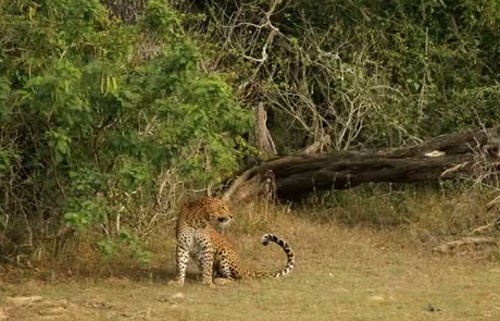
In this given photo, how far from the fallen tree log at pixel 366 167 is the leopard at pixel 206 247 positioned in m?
2.69

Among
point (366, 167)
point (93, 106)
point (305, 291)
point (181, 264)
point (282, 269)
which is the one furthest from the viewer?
point (366, 167)

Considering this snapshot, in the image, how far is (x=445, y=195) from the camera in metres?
13.1

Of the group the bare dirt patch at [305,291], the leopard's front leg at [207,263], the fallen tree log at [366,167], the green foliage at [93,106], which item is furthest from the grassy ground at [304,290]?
the fallen tree log at [366,167]

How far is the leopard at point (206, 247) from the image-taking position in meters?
9.61

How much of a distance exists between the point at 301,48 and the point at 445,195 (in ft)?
10.1

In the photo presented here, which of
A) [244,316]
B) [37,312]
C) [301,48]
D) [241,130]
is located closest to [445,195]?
[301,48]

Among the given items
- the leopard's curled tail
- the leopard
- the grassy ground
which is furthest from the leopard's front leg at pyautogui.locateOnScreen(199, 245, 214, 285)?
the leopard's curled tail

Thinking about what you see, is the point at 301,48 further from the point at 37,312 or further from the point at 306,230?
the point at 37,312

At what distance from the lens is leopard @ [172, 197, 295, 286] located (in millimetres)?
9609

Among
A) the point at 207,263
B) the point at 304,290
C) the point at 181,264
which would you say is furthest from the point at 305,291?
the point at 181,264

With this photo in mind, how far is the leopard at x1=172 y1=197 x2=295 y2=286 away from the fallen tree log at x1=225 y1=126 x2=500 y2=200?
2694 millimetres

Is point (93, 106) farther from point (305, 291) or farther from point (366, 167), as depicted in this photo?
point (366, 167)

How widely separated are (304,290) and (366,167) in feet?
12.3

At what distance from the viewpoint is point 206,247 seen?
9.68 metres
